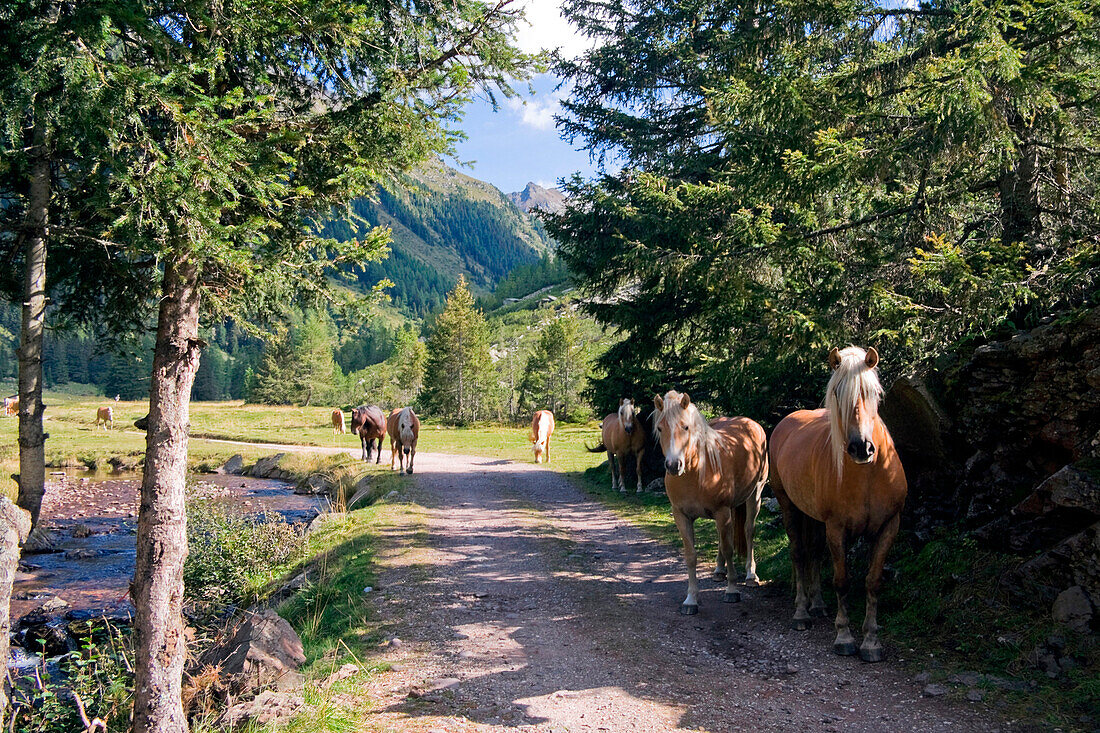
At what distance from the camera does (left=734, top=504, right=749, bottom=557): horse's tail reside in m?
8.91

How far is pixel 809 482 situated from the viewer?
6754mm

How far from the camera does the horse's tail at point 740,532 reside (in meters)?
8.91

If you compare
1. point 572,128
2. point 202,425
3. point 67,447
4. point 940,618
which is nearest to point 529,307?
point 202,425

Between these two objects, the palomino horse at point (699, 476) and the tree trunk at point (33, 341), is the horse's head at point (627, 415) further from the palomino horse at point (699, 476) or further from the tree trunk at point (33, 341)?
the tree trunk at point (33, 341)

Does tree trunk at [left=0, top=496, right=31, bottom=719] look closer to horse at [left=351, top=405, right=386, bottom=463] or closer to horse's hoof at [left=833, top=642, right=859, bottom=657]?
horse's hoof at [left=833, top=642, right=859, bottom=657]

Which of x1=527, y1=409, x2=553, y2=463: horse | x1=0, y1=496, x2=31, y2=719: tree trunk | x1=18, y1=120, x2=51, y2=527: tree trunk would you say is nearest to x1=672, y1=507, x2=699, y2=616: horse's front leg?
x1=0, y1=496, x2=31, y2=719: tree trunk

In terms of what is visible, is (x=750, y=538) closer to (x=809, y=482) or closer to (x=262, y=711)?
(x=809, y=482)

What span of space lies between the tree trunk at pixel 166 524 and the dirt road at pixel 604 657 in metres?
1.65

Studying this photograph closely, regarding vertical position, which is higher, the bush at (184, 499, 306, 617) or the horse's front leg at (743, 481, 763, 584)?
the horse's front leg at (743, 481, 763, 584)

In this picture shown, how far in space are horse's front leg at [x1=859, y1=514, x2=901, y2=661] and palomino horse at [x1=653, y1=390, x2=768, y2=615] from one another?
1860 mm

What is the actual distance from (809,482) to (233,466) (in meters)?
26.8

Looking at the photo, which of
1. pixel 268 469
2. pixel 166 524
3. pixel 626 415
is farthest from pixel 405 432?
pixel 166 524

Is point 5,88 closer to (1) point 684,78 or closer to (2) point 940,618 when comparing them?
(2) point 940,618

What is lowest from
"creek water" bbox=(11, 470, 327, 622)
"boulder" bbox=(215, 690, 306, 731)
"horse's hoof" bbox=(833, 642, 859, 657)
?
"creek water" bbox=(11, 470, 327, 622)
